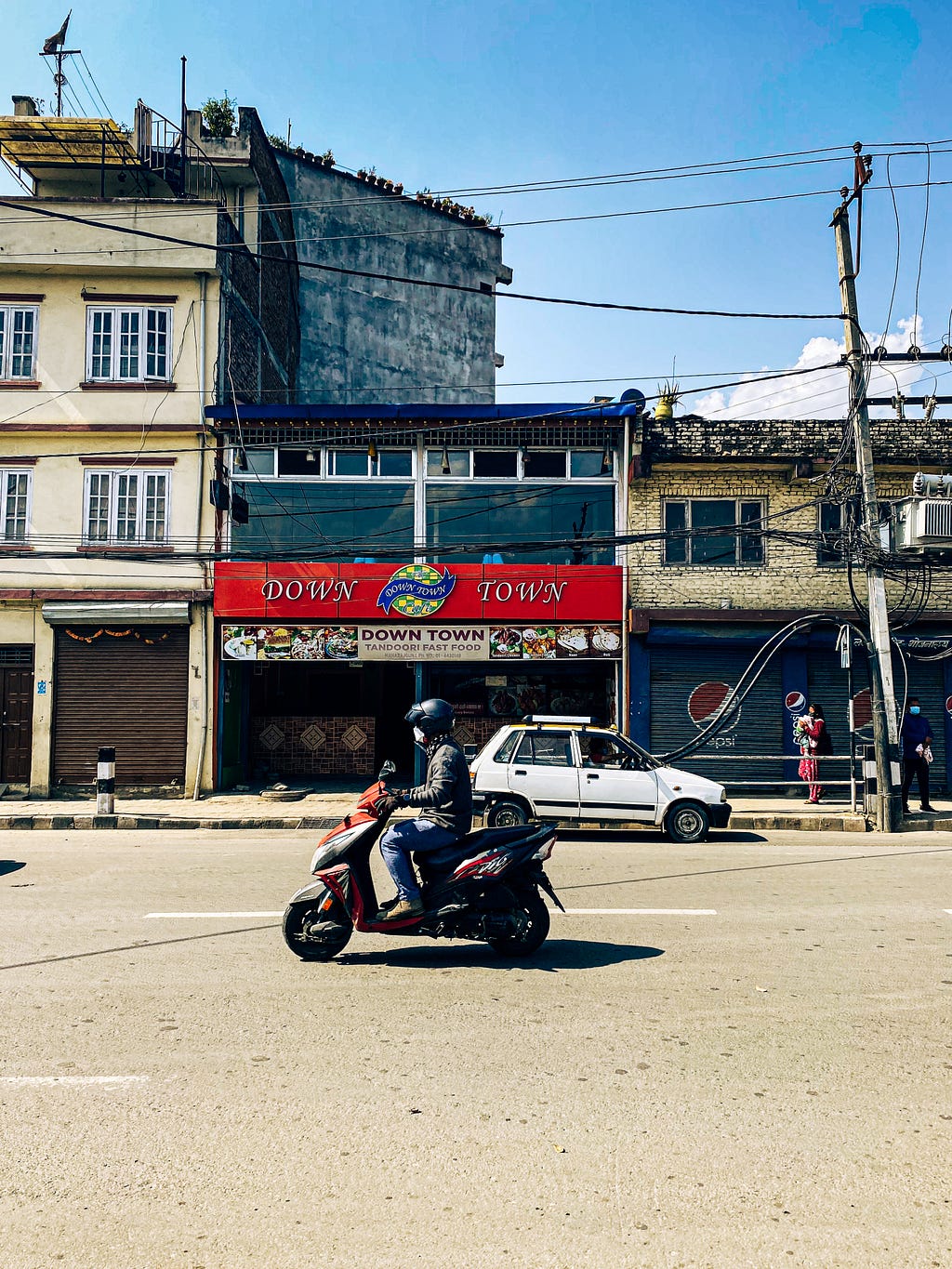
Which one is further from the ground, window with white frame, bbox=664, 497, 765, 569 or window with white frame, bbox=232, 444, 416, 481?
window with white frame, bbox=232, 444, 416, 481

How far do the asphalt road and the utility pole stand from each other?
7.36m

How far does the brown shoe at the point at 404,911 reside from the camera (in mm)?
6652

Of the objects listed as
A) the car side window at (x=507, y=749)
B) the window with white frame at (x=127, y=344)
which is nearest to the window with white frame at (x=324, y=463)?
the window with white frame at (x=127, y=344)

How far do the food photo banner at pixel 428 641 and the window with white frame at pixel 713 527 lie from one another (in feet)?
7.53

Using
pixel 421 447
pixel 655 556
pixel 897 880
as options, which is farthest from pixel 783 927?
pixel 421 447

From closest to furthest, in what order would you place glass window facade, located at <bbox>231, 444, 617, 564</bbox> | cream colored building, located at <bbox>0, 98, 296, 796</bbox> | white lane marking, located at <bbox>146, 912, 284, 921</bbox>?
white lane marking, located at <bbox>146, 912, 284, 921</bbox>, cream colored building, located at <bbox>0, 98, 296, 796</bbox>, glass window facade, located at <bbox>231, 444, 617, 564</bbox>

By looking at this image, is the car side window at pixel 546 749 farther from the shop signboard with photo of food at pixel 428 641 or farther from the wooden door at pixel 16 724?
the wooden door at pixel 16 724

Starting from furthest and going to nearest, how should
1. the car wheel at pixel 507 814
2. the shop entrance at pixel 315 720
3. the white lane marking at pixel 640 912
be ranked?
the shop entrance at pixel 315 720 < the car wheel at pixel 507 814 < the white lane marking at pixel 640 912

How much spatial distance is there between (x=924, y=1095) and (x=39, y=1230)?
149 inches

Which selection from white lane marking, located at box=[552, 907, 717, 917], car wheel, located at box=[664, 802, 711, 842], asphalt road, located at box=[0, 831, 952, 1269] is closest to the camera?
asphalt road, located at box=[0, 831, 952, 1269]

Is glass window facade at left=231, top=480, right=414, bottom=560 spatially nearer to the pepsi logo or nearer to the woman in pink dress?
the pepsi logo

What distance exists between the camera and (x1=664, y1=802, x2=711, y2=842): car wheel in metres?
14.0

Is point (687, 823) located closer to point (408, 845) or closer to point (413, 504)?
point (408, 845)

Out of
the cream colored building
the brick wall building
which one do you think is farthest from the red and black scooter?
the cream colored building
